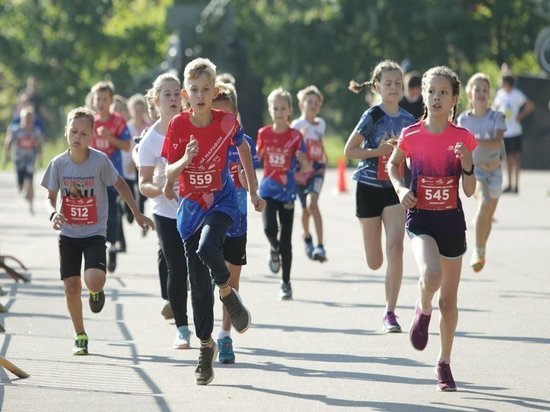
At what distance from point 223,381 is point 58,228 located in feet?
5.04

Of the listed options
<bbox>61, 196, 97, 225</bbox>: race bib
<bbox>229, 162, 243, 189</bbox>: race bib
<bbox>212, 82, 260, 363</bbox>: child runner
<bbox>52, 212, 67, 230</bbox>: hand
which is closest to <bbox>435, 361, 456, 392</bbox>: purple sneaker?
<bbox>212, 82, 260, 363</bbox>: child runner

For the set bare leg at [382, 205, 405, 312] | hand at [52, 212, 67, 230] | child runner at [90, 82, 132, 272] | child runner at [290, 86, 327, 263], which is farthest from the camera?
child runner at [290, 86, 327, 263]

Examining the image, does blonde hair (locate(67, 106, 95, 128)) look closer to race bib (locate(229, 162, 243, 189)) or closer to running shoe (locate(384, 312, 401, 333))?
race bib (locate(229, 162, 243, 189))

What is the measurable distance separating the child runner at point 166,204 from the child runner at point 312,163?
5.06 meters

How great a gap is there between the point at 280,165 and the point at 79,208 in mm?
3681

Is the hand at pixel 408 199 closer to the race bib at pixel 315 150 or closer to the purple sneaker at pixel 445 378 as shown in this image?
the purple sneaker at pixel 445 378

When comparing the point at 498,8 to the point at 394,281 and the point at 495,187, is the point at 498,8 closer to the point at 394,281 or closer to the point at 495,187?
the point at 495,187

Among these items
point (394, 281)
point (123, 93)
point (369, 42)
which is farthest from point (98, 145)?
point (123, 93)

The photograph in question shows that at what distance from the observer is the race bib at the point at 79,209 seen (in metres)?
9.64

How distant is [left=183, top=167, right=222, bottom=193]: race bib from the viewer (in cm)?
845

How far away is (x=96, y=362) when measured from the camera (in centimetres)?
930

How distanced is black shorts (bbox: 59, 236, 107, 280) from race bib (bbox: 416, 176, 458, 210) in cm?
238

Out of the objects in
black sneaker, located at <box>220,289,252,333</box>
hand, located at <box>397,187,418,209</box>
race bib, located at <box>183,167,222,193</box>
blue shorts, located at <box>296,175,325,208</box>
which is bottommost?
black sneaker, located at <box>220,289,252,333</box>

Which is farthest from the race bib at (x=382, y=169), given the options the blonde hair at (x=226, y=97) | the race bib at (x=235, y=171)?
the blonde hair at (x=226, y=97)
